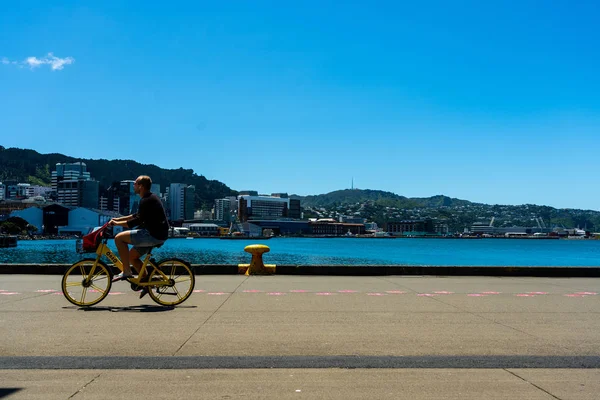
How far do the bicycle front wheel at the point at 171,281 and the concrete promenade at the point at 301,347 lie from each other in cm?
25

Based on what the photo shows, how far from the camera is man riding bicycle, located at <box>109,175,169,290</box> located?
380 inches

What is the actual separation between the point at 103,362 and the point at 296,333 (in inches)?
105

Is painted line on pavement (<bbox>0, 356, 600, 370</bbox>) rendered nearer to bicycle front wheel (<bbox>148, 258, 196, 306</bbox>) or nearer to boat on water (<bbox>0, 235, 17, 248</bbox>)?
bicycle front wheel (<bbox>148, 258, 196, 306</bbox>)

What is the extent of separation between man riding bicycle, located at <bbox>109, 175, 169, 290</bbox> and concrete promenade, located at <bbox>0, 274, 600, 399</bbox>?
876 millimetres

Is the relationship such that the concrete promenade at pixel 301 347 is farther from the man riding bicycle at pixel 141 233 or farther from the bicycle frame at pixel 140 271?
the man riding bicycle at pixel 141 233

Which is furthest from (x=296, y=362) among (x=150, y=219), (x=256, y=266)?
(x=256, y=266)

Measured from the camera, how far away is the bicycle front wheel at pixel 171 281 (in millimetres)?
10031

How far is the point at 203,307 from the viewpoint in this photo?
33.1 ft

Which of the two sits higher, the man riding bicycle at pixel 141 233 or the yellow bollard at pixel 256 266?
the man riding bicycle at pixel 141 233

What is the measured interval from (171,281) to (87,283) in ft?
4.81

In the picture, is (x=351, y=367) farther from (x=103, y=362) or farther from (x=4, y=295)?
(x=4, y=295)
